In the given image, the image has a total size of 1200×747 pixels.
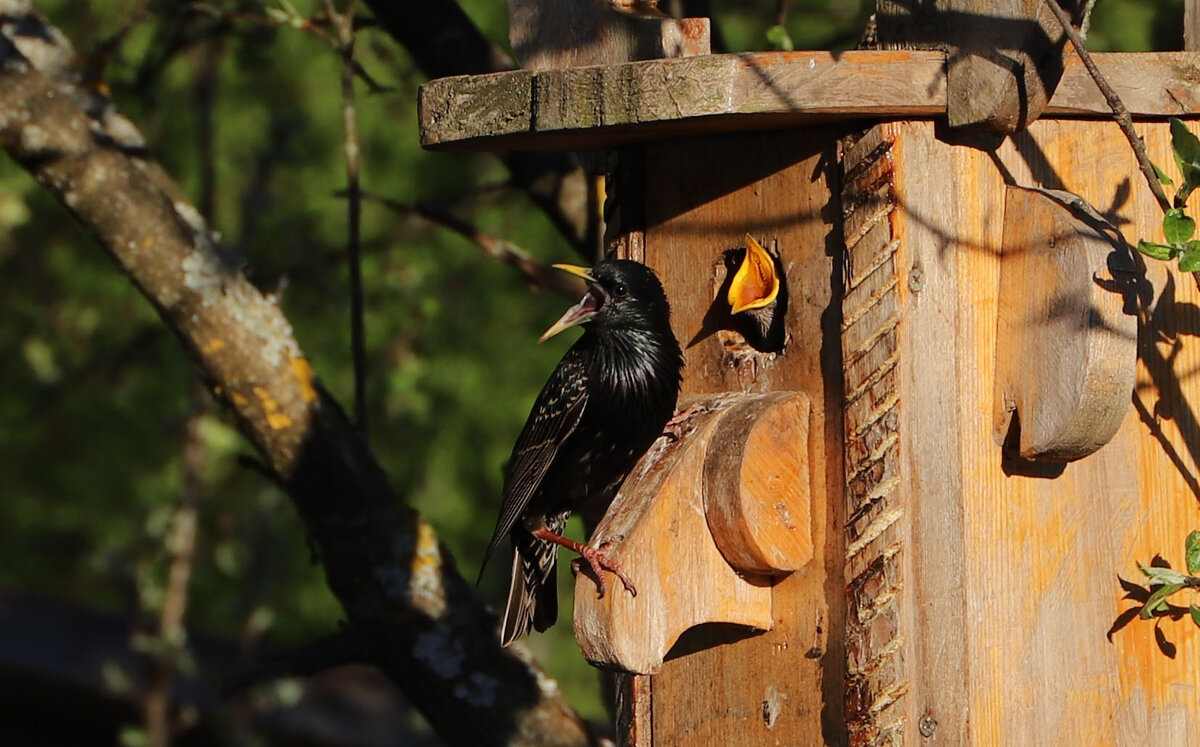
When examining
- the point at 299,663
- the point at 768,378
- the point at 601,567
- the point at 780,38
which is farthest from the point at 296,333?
the point at 601,567

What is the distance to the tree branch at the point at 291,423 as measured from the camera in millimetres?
2998

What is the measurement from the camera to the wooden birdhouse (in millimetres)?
2141

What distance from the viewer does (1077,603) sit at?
2279mm

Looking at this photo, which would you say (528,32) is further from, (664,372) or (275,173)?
(275,173)

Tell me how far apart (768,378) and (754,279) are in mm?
171

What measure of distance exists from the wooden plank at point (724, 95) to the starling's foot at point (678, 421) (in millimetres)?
477

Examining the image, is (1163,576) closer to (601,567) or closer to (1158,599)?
(1158,599)

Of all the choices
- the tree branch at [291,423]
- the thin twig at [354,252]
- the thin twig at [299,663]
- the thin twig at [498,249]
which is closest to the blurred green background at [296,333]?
the thin twig at [498,249]

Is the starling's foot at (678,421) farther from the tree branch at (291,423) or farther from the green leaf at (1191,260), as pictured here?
the green leaf at (1191,260)

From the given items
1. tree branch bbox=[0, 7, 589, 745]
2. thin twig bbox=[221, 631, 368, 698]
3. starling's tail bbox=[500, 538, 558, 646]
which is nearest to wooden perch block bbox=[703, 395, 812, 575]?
starling's tail bbox=[500, 538, 558, 646]

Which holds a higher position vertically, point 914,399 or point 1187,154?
point 1187,154

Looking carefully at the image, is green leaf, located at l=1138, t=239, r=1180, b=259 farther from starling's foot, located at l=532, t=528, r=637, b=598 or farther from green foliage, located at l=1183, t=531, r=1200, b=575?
starling's foot, located at l=532, t=528, r=637, b=598

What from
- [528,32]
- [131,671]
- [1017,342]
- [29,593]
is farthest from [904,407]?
[29,593]

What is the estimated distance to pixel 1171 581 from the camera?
84.7 inches
